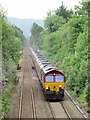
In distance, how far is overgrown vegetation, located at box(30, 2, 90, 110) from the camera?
18.5m

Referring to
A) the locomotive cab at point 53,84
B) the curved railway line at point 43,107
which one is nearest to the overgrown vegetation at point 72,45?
the curved railway line at point 43,107

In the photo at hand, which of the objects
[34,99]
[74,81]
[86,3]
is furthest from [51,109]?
[86,3]

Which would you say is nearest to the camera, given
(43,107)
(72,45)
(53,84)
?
(43,107)

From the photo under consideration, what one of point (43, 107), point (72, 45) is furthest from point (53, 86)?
point (72, 45)

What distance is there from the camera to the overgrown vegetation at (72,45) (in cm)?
1855

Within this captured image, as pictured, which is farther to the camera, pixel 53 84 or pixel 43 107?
pixel 53 84

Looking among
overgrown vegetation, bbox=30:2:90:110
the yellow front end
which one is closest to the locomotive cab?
the yellow front end

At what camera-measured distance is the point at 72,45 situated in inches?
1143

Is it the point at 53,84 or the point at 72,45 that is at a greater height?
the point at 72,45

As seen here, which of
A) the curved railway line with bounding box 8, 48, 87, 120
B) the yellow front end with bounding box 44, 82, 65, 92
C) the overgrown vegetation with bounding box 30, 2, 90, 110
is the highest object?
the overgrown vegetation with bounding box 30, 2, 90, 110

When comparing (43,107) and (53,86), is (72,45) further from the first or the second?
(43,107)

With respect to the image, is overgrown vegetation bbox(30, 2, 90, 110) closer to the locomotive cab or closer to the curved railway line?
the curved railway line

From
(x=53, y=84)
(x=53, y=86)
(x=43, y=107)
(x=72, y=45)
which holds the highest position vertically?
(x=72, y=45)

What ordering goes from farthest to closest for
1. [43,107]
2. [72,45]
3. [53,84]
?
1. [72,45]
2. [53,84]
3. [43,107]
